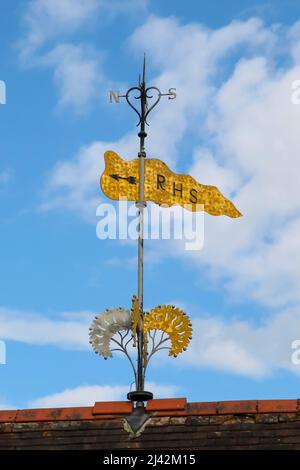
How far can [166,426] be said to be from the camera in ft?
44.5

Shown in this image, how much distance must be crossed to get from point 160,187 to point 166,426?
4.65 metres

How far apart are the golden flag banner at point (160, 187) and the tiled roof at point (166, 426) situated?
394 cm

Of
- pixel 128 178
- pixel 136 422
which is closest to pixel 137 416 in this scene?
pixel 136 422

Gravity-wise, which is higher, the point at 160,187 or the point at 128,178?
the point at 128,178

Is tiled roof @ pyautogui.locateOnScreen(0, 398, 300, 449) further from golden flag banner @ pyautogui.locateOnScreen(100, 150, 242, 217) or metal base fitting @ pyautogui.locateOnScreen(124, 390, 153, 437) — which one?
golden flag banner @ pyautogui.locateOnScreen(100, 150, 242, 217)

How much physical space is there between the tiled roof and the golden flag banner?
12.9 feet

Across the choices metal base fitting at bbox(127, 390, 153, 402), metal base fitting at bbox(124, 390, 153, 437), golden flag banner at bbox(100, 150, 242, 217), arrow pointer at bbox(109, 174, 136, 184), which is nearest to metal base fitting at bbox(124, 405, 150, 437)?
metal base fitting at bbox(124, 390, 153, 437)

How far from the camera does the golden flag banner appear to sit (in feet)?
52.5

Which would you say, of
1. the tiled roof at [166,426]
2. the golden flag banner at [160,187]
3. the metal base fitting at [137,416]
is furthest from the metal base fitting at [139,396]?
the golden flag banner at [160,187]

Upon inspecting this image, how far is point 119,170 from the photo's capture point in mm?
16125

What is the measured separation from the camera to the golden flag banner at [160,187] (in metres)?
16.0

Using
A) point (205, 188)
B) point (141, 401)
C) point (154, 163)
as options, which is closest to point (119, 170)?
point (154, 163)

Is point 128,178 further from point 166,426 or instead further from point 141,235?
point 166,426

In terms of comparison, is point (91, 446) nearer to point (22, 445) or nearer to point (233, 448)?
point (22, 445)
